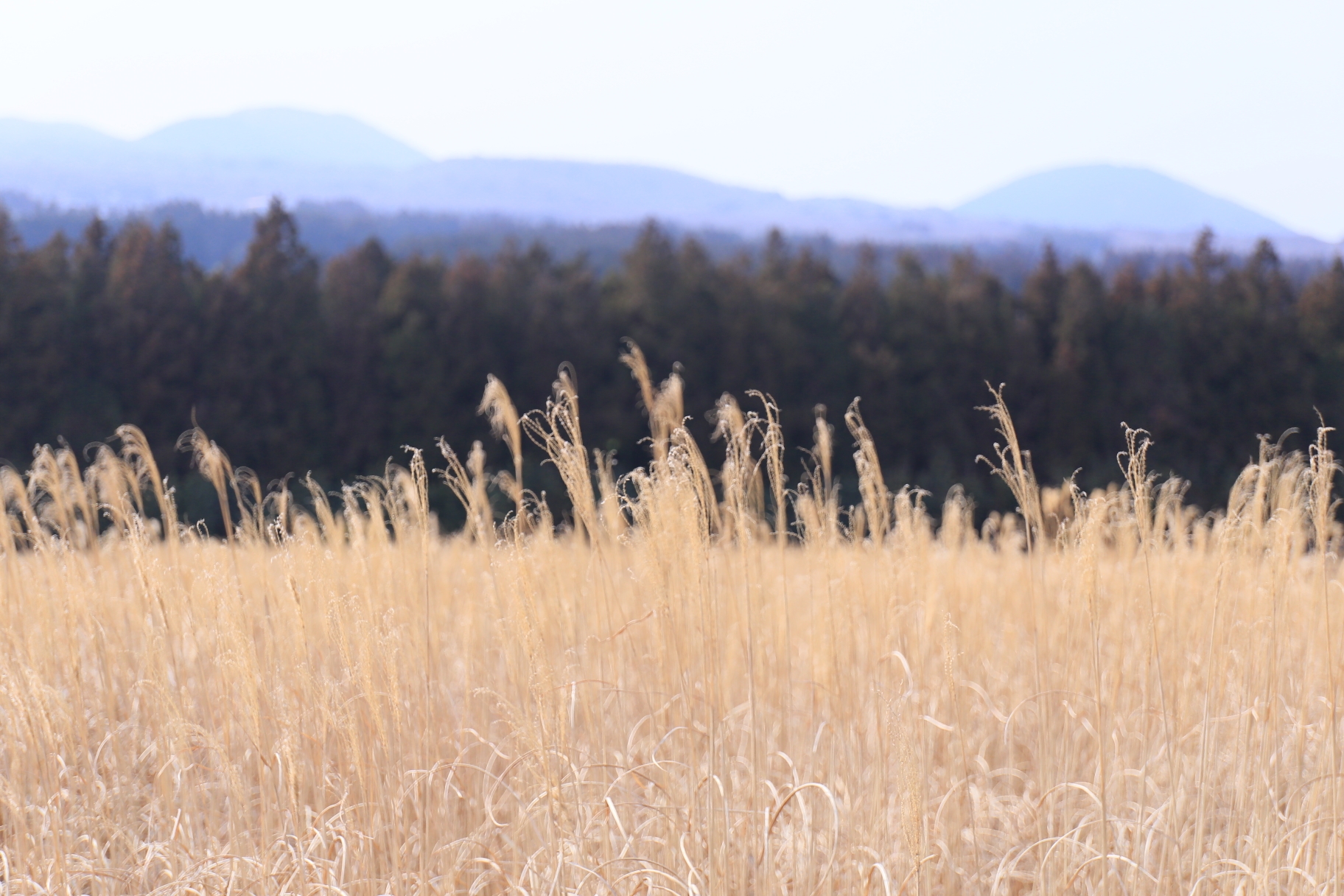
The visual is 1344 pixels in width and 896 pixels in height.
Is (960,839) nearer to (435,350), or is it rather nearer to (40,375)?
(435,350)

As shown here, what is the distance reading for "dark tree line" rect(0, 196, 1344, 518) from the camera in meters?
17.8

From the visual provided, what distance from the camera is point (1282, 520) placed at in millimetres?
2441

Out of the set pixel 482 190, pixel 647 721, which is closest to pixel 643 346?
pixel 647 721

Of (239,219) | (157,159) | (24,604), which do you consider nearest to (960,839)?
(24,604)

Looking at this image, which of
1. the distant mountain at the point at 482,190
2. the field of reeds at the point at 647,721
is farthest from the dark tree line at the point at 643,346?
the distant mountain at the point at 482,190

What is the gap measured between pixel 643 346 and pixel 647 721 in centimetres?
1784

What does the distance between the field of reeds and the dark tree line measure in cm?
1361

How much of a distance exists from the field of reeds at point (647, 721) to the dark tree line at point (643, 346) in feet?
44.6

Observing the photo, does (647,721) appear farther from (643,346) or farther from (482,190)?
(482,190)

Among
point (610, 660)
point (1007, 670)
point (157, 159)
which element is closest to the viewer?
point (610, 660)

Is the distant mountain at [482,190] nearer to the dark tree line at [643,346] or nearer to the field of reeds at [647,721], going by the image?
the dark tree line at [643,346]

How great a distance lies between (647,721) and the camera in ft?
10.7

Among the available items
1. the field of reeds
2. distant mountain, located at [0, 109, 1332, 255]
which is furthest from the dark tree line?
distant mountain, located at [0, 109, 1332, 255]

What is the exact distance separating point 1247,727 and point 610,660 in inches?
78.5
